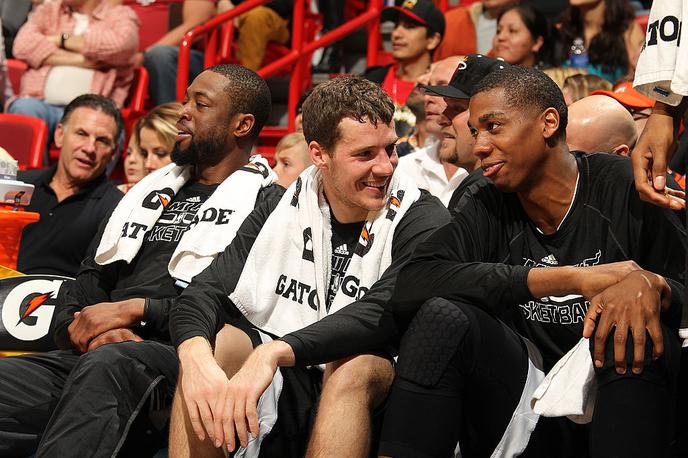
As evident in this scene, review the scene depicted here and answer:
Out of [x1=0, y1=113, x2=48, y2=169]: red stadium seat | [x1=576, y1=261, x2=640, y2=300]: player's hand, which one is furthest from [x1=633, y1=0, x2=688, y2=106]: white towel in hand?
[x1=0, y1=113, x2=48, y2=169]: red stadium seat

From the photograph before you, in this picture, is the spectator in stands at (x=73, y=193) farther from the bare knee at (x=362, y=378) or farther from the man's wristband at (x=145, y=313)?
the bare knee at (x=362, y=378)

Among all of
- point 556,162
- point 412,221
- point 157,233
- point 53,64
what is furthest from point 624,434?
point 53,64

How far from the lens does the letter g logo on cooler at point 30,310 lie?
12.0 feet

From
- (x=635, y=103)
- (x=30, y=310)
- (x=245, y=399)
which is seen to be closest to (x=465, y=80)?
(x=635, y=103)

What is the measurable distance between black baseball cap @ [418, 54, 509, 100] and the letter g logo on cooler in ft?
5.53

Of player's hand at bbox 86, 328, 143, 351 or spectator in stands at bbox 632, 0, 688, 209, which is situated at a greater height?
spectator in stands at bbox 632, 0, 688, 209

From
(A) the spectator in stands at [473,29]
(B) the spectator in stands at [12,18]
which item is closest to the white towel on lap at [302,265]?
(A) the spectator in stands at [473,29]

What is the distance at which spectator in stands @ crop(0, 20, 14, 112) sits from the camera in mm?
6359

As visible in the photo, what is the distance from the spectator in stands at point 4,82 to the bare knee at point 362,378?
4.44 meters

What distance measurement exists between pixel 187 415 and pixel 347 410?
0.47 m

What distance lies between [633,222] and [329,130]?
102 centimetres

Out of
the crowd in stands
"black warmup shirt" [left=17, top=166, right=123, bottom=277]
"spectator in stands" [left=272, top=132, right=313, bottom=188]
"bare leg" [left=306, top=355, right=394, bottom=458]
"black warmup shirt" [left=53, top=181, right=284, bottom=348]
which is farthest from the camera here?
"spectator in stands" [left=272, top=132, right=313, bottom=188]

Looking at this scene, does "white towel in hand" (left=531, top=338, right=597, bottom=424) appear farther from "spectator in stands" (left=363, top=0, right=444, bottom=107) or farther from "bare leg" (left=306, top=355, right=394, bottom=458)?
"spectator in stands" (left=363, top=0, right=444, bottom=107)

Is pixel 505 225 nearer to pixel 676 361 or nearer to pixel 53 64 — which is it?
pixel 676 361
